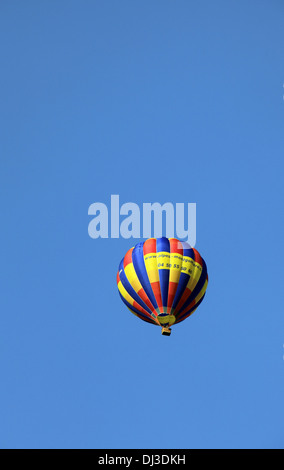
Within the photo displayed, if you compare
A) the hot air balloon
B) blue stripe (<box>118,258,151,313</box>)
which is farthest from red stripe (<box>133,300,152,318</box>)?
blue stripe (<box>118,258,151,313</box>)

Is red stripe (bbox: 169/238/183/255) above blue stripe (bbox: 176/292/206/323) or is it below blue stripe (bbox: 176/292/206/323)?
above

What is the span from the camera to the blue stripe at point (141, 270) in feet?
161

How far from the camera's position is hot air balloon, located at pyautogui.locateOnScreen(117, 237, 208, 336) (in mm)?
48906

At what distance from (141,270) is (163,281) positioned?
116cm

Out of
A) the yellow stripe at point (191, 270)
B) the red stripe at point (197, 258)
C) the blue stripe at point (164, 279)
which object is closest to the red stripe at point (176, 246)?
the blue stripe at point (164, 279)

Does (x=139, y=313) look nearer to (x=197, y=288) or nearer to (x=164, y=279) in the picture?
(x=164, y=279)

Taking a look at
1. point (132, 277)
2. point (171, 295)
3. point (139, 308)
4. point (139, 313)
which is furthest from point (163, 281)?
point (139, 313)

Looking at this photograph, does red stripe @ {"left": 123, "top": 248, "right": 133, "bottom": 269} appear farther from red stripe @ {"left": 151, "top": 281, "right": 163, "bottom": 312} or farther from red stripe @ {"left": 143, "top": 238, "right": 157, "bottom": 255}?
red stripe @ {"left": 151, "top": 281, "right": 163, "bottom": 312}

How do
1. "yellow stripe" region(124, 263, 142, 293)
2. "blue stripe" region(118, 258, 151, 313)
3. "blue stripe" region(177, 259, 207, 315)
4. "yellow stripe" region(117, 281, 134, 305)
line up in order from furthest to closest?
1. "yellow stripe" region(117, 281, 134, 305)
2. "yellow stripe" region(124, 263, 142, 293)
3. "blue stripe" region(118, 258, 151, 313)
4. "blue stripe" region(177, 259, 207, 315)

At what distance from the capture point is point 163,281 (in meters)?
49.0

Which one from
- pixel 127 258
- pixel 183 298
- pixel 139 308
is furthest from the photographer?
pixel 127 258
